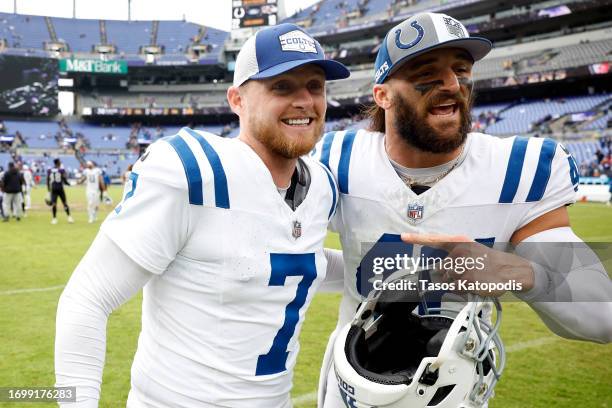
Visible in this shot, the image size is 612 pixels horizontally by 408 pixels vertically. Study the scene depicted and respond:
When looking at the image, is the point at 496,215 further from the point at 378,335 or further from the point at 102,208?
the point at 102,208

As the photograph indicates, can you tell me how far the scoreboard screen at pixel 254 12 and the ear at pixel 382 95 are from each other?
4516cm

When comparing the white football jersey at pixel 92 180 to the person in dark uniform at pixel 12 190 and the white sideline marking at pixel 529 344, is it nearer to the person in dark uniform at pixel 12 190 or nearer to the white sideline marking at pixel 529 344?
the person in dark uniform at pixel 12 190

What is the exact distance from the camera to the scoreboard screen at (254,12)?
45000 millimetres

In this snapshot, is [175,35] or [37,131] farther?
[175,35]

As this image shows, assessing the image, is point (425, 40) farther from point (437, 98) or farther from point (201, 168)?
point (201, 168)

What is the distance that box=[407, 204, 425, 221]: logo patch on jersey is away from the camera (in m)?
2.04

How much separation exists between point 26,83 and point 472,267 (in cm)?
5042

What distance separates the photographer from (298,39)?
73.5 inches

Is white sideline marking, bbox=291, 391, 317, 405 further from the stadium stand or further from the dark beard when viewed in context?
the stadium stand

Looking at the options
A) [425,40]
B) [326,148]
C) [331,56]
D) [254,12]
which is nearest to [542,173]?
[425,40]

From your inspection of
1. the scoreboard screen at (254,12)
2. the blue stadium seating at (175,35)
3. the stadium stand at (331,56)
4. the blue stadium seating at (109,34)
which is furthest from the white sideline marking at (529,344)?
the blue stadium seating at (175,35)

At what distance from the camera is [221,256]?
68.3 inches

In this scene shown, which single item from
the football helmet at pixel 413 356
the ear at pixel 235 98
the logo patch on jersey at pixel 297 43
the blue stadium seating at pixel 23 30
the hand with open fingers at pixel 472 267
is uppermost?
the blue stadium seating at pixel 23 30

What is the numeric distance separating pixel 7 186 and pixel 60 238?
340cm
